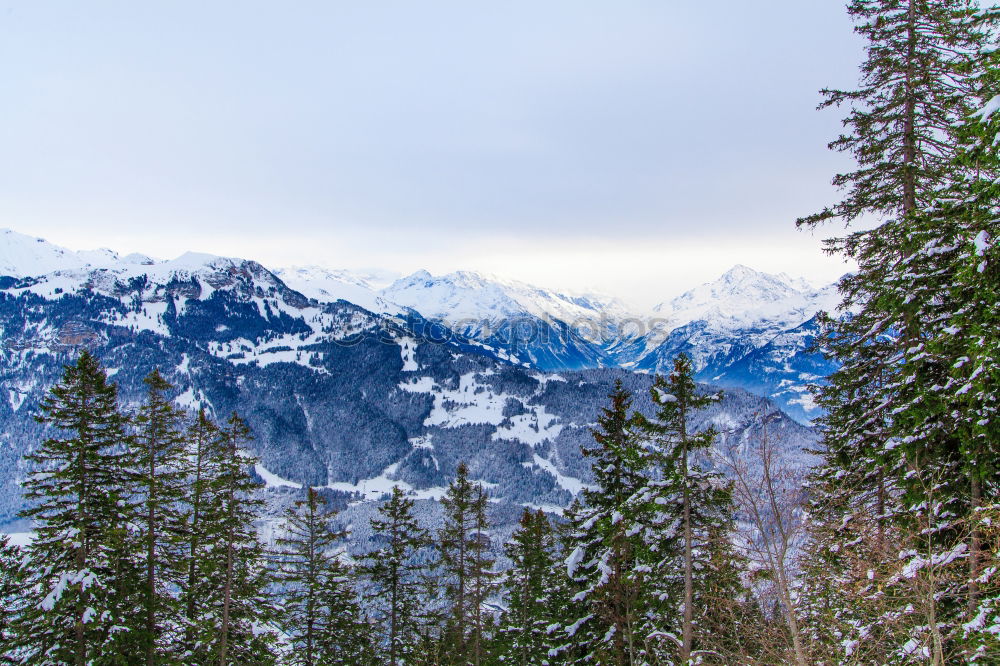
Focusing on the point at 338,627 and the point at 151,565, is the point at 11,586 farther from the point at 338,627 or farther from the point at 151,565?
the point at 338,627

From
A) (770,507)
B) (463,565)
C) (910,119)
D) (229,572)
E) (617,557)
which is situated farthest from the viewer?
(463,565)

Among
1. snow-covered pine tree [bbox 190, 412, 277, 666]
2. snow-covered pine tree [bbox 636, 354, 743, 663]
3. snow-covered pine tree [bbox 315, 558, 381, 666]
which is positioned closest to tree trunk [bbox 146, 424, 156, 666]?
snow-covered pine tree [bbox 190, 412, 277, 666]

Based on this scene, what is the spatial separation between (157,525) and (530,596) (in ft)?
60.9

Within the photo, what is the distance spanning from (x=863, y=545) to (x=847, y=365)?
6.21 m

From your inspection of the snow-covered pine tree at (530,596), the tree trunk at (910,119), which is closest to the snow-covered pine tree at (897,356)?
the tree trunk at (910,119)

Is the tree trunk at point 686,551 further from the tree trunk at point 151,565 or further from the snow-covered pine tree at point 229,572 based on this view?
the tree trunk at point 151,565

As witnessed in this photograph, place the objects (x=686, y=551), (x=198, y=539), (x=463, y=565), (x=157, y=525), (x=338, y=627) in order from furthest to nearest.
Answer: (x=463, y=565)
(x=338, y=627)
(x=198, y=539)
(x=157, y=525)
(x=686, y=551)

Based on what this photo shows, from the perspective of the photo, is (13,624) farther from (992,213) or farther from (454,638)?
(992,213)

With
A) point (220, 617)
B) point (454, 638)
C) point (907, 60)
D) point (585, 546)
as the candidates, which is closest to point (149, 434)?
point (220, 617)

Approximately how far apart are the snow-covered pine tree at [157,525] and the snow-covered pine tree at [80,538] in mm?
838

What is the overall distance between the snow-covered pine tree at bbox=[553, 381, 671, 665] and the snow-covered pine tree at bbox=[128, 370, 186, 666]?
15.5 m

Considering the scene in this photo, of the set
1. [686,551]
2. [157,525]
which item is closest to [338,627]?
[157,525]

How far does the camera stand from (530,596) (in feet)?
100

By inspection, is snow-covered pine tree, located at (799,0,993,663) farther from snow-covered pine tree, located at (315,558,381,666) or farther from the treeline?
snow-covered pine tree, located at (315,558,381,666)
